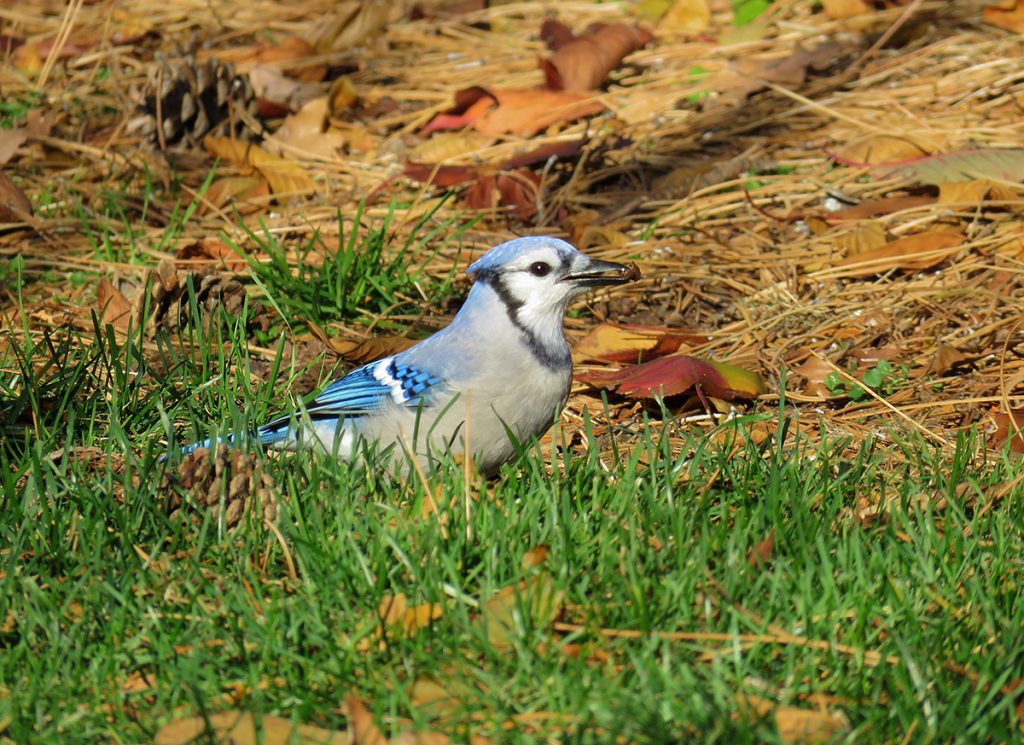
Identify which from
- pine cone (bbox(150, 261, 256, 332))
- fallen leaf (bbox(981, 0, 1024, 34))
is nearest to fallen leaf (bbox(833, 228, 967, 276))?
fallen leaf (bbox(981, 0, 1024, 34))

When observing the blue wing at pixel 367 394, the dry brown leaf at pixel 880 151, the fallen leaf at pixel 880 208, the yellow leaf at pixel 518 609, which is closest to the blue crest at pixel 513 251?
the blue wing at pixel 367 394

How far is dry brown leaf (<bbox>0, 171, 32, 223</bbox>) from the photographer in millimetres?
5867

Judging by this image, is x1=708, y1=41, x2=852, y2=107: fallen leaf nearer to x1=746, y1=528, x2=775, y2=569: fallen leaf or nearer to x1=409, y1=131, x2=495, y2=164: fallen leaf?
x1=409, y1=131, x2=495, y2=164: fallen leaf

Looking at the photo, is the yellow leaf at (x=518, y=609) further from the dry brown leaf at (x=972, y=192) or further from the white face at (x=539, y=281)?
the dry brown leaf at (x=972, y=192)

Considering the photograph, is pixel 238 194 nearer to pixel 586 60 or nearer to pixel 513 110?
pixel 513 110

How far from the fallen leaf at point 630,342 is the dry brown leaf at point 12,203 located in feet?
8.58

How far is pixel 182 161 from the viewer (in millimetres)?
6613

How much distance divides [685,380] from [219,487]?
172 centimetres

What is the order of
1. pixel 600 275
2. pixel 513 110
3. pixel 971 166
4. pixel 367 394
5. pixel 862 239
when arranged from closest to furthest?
pixel 367 394
pixel 600 275
pixel 862 239
pixel 971 166
pixel 513 110

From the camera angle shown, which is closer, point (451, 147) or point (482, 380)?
point (482, 380)

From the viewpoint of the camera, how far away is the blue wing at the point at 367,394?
389 cm

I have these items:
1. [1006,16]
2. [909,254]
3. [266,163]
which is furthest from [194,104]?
[1006,16]

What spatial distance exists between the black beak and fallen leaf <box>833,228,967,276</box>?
5.54 ft

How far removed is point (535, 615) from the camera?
280cm
